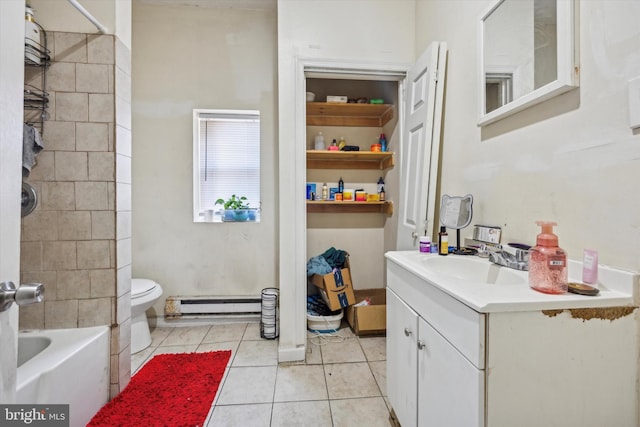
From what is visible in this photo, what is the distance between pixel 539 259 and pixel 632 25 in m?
0.67

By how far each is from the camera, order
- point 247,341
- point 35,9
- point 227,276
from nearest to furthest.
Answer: point 35,9
point 247,341
point 227,276

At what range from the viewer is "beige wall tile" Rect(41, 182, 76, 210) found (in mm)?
1439

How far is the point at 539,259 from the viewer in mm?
802

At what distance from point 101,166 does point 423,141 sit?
6.08 ft

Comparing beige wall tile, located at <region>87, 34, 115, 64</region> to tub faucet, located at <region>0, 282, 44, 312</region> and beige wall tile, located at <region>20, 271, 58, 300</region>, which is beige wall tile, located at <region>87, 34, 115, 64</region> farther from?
tub faucet, located at <region>0, 282, 44, 312</region>

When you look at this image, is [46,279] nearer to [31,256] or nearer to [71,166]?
[31,256]

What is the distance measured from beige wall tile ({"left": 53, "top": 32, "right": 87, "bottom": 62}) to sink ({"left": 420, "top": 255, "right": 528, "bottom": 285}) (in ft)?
6.68

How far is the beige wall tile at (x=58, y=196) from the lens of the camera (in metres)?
1.44

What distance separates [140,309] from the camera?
6.56ft

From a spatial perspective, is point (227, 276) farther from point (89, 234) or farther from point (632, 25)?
point (632, 25)

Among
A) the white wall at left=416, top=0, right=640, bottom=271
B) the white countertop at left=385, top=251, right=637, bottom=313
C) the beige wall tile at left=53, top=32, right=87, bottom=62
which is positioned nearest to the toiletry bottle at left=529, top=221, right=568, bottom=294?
the white countertop at left=385, top=251, right=637, bottom=313

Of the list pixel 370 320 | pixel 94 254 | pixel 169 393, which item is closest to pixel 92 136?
pixel 94 254

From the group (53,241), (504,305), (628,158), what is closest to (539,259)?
(504,305)

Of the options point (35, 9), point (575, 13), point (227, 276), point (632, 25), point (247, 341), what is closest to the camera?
point (632, 25)
